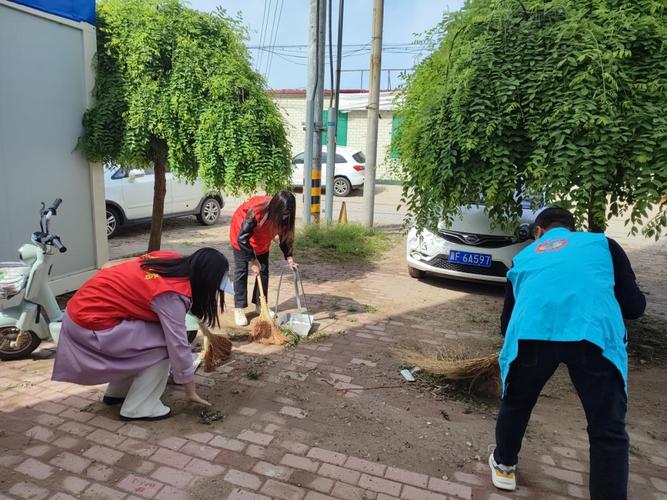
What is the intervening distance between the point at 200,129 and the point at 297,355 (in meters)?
2.50

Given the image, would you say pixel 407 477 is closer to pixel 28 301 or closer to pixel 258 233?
pixel 258 233

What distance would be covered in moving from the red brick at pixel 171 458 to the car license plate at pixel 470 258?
4300 millimetres

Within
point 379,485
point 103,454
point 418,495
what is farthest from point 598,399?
point 103,454

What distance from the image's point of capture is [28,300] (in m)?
3.78

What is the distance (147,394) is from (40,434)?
599 mm

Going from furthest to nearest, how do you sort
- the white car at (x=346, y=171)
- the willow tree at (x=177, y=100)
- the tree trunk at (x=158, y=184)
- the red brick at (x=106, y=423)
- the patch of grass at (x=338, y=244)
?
the white car at (x=346, y=171) → the patch of grass at (x=338, y=244) → the tree trunk at (x=158, y=184) → the willow tree at (x=177, y=100) → the red brick at (x=106, y=423)

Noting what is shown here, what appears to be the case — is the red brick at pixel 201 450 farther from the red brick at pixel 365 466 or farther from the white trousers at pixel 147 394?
the red brick at pixel 365 466

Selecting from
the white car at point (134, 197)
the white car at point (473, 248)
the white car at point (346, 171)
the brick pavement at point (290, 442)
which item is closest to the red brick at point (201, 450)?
the brick pavement at point (290, 442)

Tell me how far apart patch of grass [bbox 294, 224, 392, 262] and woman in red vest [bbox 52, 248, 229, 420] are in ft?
16.0

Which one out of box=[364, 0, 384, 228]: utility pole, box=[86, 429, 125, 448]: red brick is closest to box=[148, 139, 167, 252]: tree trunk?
box=[86, 429, 125, 448]: red brick

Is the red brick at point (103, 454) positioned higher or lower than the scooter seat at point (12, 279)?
lower

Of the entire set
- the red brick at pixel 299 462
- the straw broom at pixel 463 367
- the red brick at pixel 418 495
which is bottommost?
the red brick at pixel 418 495

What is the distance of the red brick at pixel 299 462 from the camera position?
2681 mm

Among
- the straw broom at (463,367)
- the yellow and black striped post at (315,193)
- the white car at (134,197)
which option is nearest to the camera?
the straw broom at (463,367)
